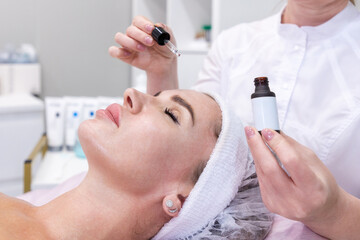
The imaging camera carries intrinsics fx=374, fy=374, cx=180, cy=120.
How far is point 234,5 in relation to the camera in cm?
185

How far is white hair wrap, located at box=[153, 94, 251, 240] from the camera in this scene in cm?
96

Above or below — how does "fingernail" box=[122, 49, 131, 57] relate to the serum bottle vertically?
above

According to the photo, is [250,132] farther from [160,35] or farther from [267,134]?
[160,35]

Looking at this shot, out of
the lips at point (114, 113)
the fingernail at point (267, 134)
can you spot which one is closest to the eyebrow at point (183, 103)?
the lips at point (114, 113)

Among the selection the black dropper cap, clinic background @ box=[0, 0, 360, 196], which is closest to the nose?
the black dropper cap

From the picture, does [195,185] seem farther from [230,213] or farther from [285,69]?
[285,69]

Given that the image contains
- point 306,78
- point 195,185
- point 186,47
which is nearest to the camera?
point 195,185

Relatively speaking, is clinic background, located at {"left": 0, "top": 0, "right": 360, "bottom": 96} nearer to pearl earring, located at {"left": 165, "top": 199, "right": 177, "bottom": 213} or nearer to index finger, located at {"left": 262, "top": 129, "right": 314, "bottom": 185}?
pearl earring, located at {"left": 165, "top": 199, "right": 177, "bottom": 213}

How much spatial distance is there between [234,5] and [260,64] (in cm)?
67

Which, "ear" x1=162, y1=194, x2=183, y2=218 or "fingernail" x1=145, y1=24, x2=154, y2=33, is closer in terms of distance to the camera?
"ear" x1=162, y1=194, x2=183, y2=218

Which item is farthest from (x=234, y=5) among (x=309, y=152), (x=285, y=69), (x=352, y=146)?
(x=309, y=152)

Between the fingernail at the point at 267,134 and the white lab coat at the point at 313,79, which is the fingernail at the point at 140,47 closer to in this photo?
the white lab coat at the point at 313,79

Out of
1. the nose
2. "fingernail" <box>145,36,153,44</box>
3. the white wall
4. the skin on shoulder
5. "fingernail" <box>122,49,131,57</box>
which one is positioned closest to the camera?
the skin on shoulder

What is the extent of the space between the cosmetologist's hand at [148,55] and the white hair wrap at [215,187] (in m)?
Result: 0.36
